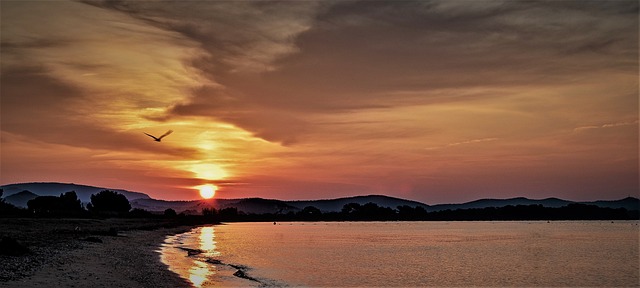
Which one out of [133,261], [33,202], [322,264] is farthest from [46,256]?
[33,202]

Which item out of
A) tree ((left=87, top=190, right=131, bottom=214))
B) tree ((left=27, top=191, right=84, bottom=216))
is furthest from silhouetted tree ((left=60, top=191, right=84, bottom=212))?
tree ((left=87, top=190, right=131, bottom=214))

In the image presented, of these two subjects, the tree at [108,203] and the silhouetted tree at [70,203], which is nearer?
the silhouetted tree at [70,203]

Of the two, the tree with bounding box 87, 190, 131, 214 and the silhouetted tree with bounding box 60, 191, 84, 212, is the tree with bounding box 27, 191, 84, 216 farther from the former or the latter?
the tree with bounding box 87, 190, 131, 214

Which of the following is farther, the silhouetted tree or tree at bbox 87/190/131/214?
tree at bbox 87/190/131/214

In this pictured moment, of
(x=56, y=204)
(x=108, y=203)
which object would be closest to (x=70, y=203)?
(x=56, y=204)

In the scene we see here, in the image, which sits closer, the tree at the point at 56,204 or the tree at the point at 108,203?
the tree at the point at 56,204

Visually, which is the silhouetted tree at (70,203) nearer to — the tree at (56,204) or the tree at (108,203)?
the tree at (56,204)

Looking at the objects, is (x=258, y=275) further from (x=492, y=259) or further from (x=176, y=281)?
(x=492, y=259)

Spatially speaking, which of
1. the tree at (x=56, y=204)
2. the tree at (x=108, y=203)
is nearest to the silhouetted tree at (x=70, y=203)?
the tree at (x=56, y=204)

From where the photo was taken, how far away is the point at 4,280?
944 inches

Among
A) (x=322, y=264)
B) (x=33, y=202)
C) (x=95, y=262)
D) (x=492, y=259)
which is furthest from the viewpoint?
(x=33, y=202)

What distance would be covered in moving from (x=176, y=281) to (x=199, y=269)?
409 inches

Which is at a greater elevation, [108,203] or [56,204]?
[108,203]

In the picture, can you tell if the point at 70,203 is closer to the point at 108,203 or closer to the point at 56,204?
the point at 56,204
